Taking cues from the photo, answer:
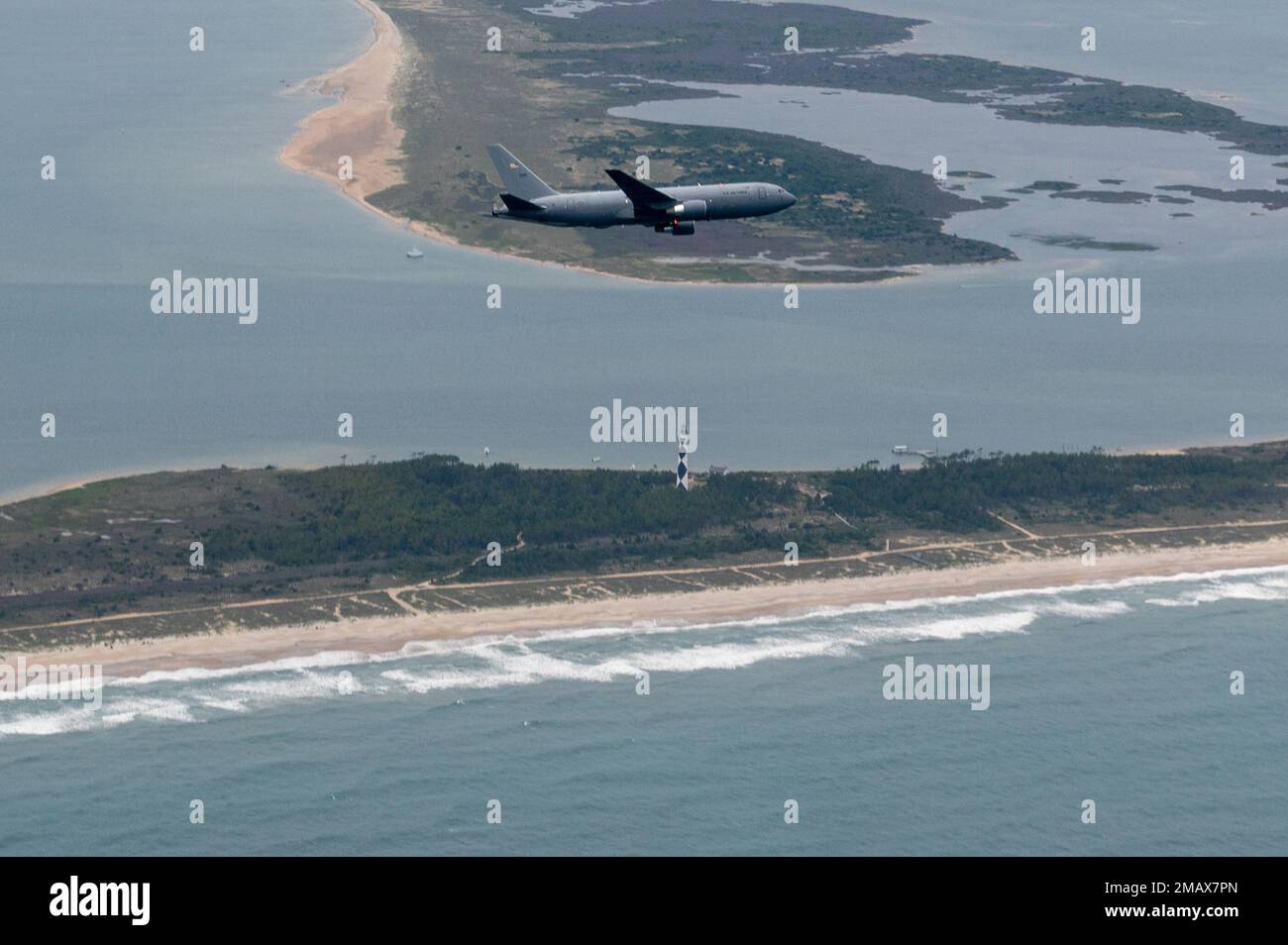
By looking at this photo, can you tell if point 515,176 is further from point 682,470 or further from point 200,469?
point 200,469

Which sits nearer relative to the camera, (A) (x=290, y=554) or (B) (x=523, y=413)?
(A) (x=290, y=554)

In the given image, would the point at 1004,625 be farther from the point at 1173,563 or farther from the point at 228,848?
the point at 228,848

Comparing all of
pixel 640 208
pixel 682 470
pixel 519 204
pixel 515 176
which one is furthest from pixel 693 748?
pixel 515 176

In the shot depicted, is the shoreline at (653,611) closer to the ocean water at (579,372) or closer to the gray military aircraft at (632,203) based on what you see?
the ocean water at (579,372)

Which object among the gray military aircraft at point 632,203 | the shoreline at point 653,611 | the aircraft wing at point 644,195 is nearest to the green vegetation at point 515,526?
the shoreline at point 653,611

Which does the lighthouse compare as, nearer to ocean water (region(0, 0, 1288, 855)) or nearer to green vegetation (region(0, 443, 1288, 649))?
green vegetation (region(0, 443, 1288, 649))

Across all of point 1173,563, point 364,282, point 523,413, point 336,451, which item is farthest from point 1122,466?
point 364,282
